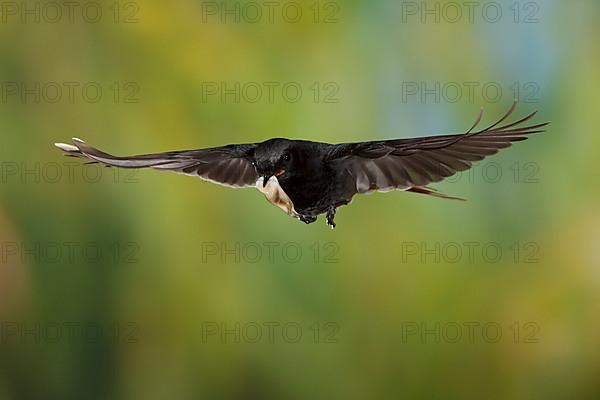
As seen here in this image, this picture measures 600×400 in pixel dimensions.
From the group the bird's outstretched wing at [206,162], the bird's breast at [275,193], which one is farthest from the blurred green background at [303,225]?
the bird's breast at [275,193]

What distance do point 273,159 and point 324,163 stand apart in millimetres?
95

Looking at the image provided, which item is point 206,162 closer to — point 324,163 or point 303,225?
point 324,163

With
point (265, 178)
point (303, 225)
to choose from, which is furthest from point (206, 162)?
point (303, 225)

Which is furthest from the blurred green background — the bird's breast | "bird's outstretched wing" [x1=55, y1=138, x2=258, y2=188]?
the bird's breast

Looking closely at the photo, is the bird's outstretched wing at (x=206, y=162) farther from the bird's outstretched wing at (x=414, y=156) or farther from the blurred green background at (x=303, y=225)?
the blurred green background at (x=303, y=225)

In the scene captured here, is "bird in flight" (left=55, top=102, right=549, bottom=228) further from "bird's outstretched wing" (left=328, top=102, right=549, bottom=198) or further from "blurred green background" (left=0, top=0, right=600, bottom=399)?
"blurred green background" (left=0, top=0, right=600, bottom=399)

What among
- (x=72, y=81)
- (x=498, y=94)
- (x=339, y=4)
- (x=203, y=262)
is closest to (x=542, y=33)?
(x=498, y=94)

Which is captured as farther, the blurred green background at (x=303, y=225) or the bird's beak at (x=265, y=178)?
the blurred green background at (x=303, y=225)

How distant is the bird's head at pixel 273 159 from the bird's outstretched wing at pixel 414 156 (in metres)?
0.08

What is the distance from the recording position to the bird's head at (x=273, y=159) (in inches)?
37.2

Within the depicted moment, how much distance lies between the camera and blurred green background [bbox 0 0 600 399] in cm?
150

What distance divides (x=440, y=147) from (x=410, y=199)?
1.86 feet

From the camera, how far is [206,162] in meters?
1.07

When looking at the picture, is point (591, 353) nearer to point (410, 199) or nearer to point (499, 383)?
point (499, 383)
